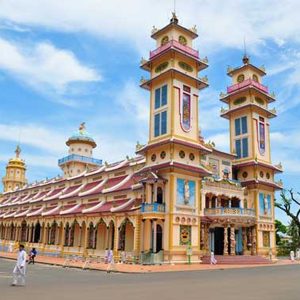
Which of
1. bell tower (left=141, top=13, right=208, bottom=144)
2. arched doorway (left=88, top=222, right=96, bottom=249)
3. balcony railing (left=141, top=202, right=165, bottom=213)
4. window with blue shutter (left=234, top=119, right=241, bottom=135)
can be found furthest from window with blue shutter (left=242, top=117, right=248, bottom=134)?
arched doorway (left=88, top=222, right=96, bottom=249)

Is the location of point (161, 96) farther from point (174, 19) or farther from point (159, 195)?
point (159, 195)

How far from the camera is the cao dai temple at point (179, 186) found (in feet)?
106

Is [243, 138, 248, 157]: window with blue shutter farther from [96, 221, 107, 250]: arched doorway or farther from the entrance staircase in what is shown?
[96, 221, 107, 250]: arched doorway

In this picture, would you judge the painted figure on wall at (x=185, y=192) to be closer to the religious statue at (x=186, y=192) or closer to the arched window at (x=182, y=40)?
the religious statue at (x=186, y=192)

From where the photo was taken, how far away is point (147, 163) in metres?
35.1

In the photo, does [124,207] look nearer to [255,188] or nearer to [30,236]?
[255,188]

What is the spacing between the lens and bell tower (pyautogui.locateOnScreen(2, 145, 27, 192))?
81338 mm

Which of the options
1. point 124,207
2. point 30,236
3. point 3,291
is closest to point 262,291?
point 3,291

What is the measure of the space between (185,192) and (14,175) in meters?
58.3

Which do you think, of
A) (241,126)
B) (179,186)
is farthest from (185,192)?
(241,126)

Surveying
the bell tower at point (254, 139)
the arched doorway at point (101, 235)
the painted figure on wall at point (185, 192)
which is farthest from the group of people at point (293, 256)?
the arched doorway at point (101, 235)

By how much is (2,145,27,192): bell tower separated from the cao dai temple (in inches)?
1342

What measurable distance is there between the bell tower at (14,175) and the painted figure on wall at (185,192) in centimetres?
5621

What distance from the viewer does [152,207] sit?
3134cm
